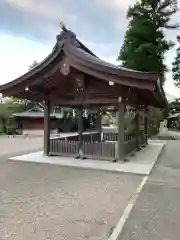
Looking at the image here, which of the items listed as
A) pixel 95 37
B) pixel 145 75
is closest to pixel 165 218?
pixel 145 75

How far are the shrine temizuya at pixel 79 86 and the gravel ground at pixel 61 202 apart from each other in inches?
82.2

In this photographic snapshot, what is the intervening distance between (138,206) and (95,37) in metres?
12.9

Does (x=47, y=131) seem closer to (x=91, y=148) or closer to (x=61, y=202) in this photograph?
(x=91, y=148)

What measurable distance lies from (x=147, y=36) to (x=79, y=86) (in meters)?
19.1

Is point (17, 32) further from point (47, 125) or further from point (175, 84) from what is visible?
point (175, 84)

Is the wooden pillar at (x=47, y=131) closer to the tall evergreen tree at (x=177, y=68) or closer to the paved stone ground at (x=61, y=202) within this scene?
the paved stone ground at (x=61, y=202)

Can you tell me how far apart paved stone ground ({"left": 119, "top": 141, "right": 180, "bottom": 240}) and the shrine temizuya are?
2.92 metres

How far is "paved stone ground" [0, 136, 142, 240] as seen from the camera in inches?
155

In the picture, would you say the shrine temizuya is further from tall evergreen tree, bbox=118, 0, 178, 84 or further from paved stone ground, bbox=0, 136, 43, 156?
tall evergreen tree, bbox=118, 0, 178, 84

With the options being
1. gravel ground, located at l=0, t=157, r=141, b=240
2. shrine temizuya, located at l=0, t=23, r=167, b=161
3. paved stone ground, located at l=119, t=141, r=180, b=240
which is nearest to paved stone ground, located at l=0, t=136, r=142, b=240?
gravel ground, located at l=0, t=157, r=141, b=240

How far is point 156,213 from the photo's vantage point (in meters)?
4.75

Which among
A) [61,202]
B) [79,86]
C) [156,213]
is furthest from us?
[79,86]

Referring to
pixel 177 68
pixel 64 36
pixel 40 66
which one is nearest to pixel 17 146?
pixel 40 66

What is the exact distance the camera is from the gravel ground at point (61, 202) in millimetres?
3941
